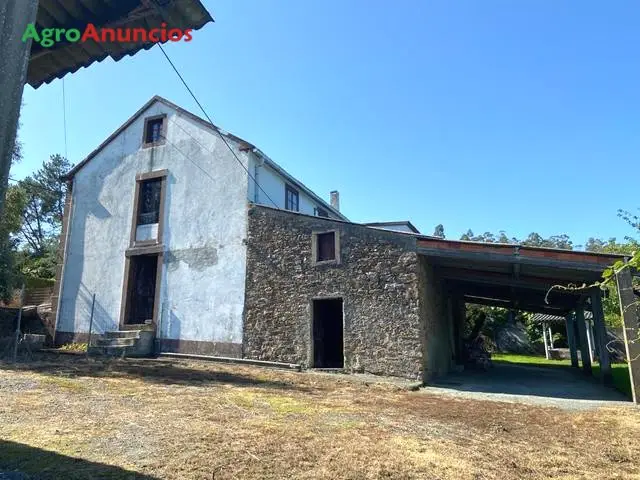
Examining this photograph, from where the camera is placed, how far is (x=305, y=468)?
4.02m

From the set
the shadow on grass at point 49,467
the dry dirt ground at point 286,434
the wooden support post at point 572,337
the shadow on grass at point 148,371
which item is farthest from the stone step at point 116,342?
the wooden support post at point 572,337

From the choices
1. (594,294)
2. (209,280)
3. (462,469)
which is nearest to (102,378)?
(209,280)

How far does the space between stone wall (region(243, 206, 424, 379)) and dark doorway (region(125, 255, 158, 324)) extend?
5.03 meters

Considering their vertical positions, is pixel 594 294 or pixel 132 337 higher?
pixel 594 294

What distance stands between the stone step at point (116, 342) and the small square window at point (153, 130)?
24.8 ft

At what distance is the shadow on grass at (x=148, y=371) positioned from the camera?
960 cm

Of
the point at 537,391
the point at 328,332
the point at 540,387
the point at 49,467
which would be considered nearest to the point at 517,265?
the point at 537,391

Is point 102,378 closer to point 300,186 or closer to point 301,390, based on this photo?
point 301,390

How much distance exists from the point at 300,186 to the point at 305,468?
585 inches

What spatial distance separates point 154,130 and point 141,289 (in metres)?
6.35

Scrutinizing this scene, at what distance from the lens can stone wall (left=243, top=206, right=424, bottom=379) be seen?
1123 centimetres

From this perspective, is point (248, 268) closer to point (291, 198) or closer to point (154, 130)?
point (291, 198)

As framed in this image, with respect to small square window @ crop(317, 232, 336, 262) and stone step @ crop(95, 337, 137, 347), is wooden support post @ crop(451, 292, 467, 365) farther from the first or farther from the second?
stone step @ crop(95, 337, 137, 347)

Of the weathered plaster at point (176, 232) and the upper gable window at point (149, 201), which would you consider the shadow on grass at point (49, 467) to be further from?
the upper gable window at point (149, 201)
